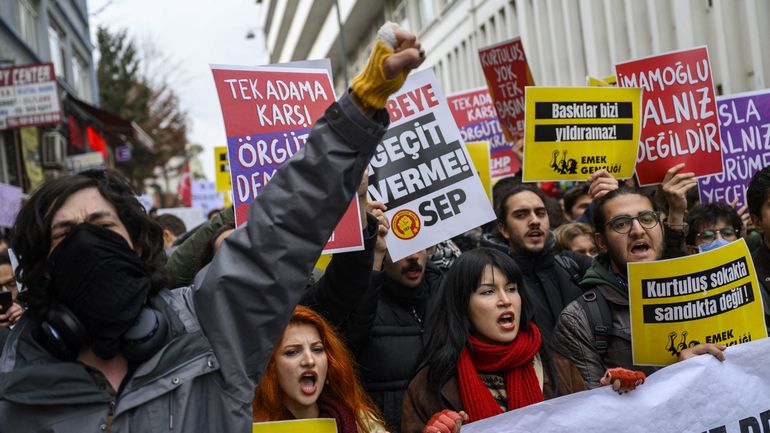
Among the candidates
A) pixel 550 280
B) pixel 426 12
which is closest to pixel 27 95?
pixel 550 280

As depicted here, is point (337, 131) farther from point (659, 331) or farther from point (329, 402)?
point (659, 331)

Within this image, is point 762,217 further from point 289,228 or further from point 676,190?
point 289,228

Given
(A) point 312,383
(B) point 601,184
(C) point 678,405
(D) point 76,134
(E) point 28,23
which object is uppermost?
(E) point 28,23

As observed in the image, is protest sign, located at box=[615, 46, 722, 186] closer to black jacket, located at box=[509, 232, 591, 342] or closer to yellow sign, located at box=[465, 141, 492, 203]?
black jacket, located at box=[509, 232, 591, 342]

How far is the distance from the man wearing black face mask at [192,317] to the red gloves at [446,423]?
112 cm

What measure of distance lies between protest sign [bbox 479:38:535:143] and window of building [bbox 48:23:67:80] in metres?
18.2

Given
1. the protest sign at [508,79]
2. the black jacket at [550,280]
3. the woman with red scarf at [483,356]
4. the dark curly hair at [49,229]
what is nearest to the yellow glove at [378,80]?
the dark curly hair at [49,229]

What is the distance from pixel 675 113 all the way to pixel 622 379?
221cm

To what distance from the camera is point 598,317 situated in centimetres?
377

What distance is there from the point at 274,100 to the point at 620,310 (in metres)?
1.67

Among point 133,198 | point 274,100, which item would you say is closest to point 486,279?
point 274,100

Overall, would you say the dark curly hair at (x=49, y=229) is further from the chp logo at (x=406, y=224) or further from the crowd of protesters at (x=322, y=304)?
the chp logo at (x=406, y=224)

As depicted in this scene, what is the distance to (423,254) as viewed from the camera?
453cm

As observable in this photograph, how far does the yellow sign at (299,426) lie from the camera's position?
10.0ft
